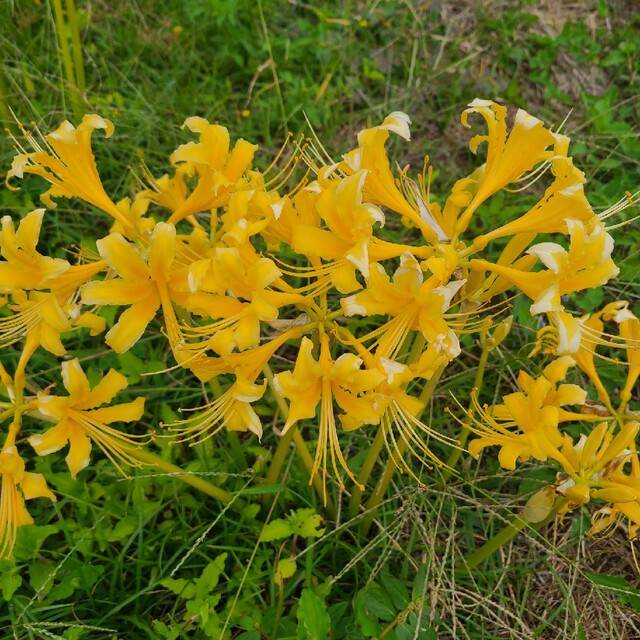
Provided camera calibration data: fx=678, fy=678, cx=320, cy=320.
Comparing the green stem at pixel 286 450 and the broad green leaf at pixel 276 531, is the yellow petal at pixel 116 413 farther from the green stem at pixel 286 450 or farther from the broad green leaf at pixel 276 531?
the broad green leaf at pixel 276 531

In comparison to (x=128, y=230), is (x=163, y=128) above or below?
below

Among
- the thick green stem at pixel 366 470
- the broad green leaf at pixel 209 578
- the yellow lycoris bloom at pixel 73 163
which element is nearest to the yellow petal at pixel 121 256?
the yellow lycoris bloom at pixel 73 163

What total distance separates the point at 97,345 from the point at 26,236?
121 cm

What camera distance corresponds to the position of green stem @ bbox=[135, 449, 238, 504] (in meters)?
1.72

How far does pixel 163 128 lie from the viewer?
306cm

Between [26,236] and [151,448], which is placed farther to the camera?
[151,448]

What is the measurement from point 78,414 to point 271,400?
0.92 metres

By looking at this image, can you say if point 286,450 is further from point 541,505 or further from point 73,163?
point 73,163

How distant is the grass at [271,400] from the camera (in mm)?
1875

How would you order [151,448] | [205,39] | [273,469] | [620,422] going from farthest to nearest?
1. [205,39]
2. [151,448]
3. [273,469]
4. [620,422]

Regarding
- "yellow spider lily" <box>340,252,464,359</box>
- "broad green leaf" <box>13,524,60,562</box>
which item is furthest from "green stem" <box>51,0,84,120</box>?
"yellow spider lily" <box>340,252,464,359</box>

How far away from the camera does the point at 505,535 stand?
181 cm

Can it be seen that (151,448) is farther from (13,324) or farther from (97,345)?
(13,324)

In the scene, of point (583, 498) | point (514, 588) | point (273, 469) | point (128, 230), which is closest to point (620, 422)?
point (583, 498)
